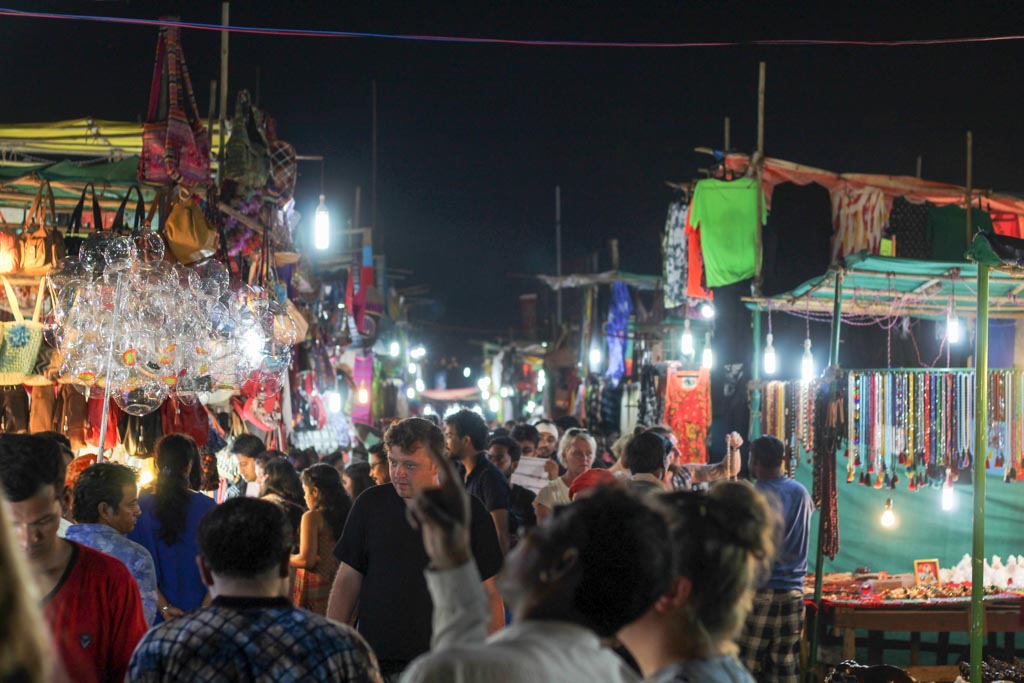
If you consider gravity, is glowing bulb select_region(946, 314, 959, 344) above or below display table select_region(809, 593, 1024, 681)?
above

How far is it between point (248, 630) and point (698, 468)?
7.49 metres

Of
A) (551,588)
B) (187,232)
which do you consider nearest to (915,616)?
(187,232)

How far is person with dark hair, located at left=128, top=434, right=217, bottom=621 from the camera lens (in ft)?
17.4

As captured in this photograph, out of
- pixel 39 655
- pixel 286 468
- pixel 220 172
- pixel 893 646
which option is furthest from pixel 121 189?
pixel 893 646

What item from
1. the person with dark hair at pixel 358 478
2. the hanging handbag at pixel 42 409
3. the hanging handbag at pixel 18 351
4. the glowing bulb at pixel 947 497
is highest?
the hanging handbag at pixel 18 351

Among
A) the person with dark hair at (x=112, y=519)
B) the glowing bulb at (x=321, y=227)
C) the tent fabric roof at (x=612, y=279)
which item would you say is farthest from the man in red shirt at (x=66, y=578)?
the tent fabric roof at (x=612, y=279)

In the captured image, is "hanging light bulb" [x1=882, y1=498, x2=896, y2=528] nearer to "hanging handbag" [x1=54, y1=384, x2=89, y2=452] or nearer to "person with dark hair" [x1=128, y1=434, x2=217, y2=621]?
"person with dark hair" [x1=128, y1=434, x2=217, y2=621]

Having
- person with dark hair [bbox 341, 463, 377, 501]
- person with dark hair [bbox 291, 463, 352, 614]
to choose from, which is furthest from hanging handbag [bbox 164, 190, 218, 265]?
person with dark hair [bbox 341, 463, 377, 501]

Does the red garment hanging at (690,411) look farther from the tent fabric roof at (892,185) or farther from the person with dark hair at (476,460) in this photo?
the person with dark hair at (476,460)

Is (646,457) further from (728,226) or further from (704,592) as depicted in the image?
(728,226)

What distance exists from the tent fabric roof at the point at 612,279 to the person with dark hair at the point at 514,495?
1149 centimetres

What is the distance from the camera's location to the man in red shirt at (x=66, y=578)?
332 centimetres

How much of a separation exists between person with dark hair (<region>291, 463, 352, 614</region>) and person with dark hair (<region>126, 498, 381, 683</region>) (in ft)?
13.4

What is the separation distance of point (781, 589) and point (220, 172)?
570cm
